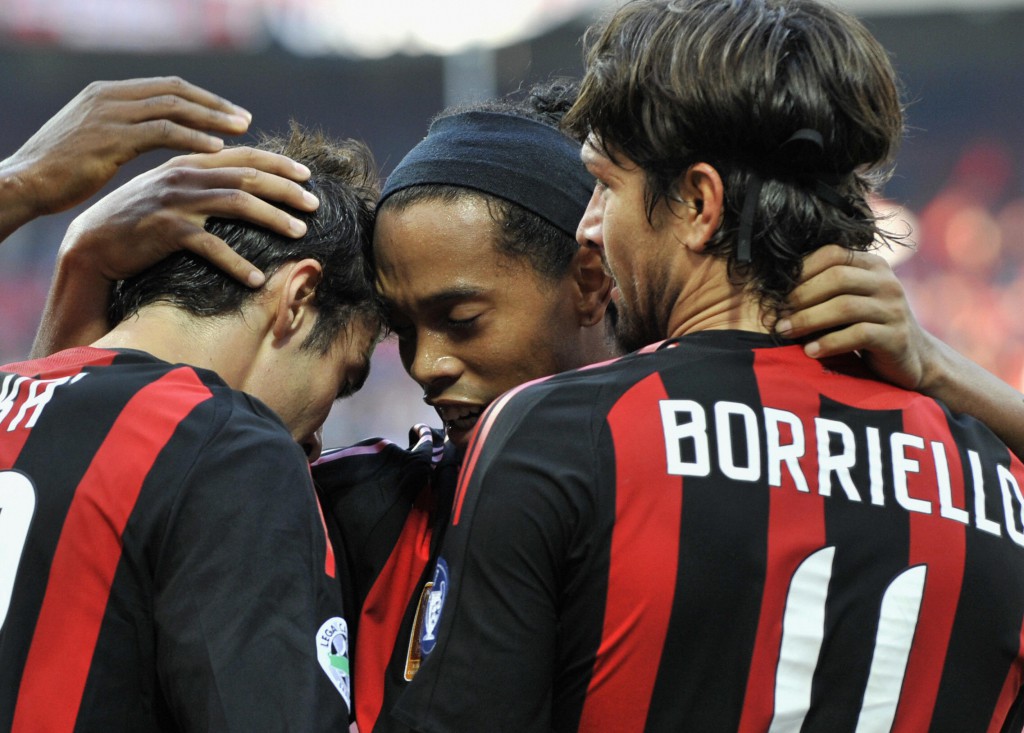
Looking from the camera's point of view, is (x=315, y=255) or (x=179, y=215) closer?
(x=179, y=215)

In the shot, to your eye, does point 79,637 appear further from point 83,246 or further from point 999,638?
point 999,638

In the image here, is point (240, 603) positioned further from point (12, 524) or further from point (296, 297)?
point (296, 297)

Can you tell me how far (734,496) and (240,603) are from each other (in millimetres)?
702

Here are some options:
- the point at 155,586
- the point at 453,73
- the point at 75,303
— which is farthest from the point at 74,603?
the point at 453,73

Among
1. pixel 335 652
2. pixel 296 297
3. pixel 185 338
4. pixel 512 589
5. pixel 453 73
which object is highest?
pixel 453 73

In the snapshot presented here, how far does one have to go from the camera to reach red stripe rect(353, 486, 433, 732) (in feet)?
6.52

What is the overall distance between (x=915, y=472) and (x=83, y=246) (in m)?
1.57

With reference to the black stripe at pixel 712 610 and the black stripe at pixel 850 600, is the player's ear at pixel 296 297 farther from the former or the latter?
the black stripe at pixel 850 600

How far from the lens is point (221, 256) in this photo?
201 centimetres

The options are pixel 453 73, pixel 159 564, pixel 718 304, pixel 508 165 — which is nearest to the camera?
pixel 159 564

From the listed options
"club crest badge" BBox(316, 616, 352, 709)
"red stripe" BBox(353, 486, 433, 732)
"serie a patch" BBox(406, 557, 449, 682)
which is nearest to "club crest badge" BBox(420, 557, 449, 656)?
"serie a patch" BBox(406, 557, 449, 682)

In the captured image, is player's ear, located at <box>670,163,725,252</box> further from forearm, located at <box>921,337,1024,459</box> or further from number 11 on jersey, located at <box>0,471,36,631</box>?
number 11 on jersey, located at <box>0,471,36,631</box>

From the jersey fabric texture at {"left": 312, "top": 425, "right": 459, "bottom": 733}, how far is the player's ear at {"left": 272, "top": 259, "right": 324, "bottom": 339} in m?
0.31

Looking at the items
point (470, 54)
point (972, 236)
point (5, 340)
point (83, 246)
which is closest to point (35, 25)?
point (5, 340)
